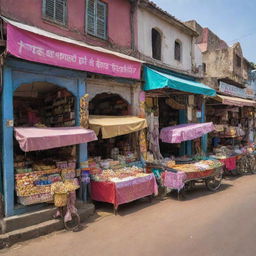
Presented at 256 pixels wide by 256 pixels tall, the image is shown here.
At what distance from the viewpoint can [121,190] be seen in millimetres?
6820

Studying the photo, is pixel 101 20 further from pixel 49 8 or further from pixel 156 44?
pixel 156 44

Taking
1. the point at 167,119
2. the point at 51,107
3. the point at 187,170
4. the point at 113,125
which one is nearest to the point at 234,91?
the point at 167,119

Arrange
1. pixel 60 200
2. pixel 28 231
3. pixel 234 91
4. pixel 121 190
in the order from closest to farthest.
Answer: pixel 28 231
pixel 60 200
pixel 121 190
pixel 234 91

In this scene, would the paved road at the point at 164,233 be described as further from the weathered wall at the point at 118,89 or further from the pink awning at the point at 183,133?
the weathered wall at the point at 118,89

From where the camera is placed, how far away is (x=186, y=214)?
656 centimetres

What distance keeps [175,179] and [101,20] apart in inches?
238

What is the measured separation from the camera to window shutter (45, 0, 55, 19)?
695 cm

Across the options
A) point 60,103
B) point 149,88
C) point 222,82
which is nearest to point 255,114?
point 222,82

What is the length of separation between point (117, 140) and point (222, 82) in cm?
803

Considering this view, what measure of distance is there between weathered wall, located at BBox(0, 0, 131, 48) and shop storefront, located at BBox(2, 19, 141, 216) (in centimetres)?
58

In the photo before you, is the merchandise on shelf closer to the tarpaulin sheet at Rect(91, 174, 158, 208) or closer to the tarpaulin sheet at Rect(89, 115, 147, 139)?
the tarpaulin sheet at Rect(91, 174, 158, 208)

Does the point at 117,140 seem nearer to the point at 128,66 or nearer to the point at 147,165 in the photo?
the point at 147,165

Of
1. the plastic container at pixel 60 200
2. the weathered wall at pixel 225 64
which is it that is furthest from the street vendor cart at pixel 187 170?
the weathered wall at pixel 225 64

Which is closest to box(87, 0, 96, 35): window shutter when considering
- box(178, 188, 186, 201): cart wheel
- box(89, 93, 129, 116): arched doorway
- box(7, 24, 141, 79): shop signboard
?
box(7, 24, 141, 79): shop signboard
